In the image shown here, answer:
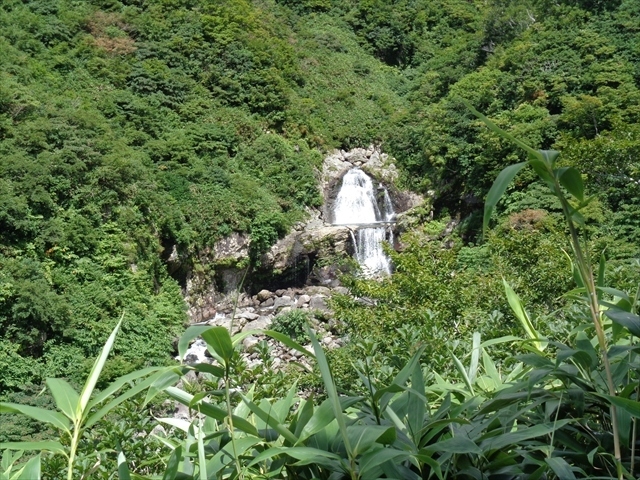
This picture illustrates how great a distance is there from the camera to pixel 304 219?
15273 millimetres

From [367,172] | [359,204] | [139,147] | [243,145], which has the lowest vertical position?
[359,204]

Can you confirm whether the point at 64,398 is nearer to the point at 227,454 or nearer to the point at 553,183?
the point at 227,454

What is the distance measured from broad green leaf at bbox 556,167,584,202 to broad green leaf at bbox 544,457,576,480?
38 cm

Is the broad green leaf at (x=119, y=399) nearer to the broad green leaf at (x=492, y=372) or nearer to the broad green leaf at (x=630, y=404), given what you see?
the broad green leaf at (x=630, y=404)

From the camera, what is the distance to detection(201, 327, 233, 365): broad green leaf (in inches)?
26.7

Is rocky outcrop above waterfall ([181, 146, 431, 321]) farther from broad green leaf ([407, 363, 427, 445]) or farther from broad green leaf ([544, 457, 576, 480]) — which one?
broad green leaf ([544, 457, 576, 480])

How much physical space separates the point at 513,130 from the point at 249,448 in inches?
540

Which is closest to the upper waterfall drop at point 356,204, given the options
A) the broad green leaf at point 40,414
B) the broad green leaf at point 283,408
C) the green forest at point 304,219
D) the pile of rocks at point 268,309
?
the green forest at point 304,219

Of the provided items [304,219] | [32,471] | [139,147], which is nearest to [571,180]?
A: [32,471]

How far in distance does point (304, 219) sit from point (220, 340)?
14.6m

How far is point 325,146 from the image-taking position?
18031 millimetres

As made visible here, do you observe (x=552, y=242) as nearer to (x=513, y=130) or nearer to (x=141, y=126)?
(x=513, y=130)

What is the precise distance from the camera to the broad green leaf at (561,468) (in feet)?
2.47

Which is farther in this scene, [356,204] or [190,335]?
[356,204]
